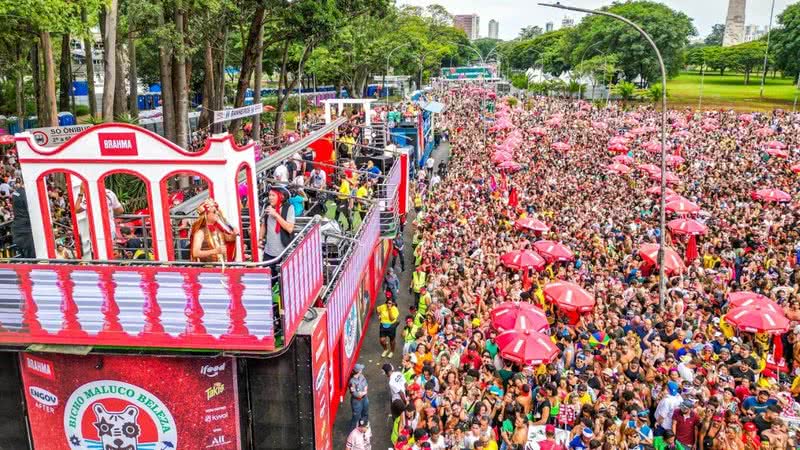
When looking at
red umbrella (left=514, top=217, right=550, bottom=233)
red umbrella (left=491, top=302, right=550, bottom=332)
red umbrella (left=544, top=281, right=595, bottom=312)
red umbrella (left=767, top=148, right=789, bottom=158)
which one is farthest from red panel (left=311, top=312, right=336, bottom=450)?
red umbrella (left=767, top=148, right=789, bottom=158)

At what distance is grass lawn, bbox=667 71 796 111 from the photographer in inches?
3070

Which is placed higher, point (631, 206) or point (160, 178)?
point (160, 178)

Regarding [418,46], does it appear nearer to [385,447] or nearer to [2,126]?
[2,126]

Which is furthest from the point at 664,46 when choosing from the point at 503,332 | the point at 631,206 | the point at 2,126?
the point at 503,332

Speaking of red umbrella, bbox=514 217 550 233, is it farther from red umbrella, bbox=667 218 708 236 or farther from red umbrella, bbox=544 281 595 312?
red umbrella, bbox=544 281 595 312

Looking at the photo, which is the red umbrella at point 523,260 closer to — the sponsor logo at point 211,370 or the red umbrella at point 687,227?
the red umbrella at point 687,227

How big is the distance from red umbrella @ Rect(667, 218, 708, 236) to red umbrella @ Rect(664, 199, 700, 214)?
A: 1325 mm

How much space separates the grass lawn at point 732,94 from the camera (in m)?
78.0

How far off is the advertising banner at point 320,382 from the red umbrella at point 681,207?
16.1 m

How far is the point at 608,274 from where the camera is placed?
55.8 ft

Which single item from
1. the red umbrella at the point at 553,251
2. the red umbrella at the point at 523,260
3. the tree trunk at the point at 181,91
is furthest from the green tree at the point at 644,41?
the red umbrella at the point at 523,260

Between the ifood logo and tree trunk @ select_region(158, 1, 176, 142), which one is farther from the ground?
tree trunk @ select_region(158, 1, 176, 142)

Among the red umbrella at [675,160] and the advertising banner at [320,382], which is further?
the red umbrella at [675,160]

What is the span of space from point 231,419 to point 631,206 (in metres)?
20.4
